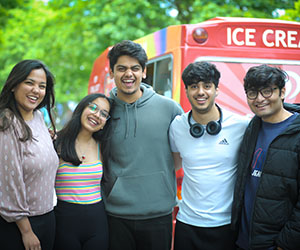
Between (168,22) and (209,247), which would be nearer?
(209,247)

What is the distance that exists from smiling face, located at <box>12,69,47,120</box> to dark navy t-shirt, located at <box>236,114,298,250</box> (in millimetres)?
1667

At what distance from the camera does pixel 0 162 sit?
2381 millimetres

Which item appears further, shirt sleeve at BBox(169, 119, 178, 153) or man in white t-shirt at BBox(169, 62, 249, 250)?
shirt sleeve at BBox(169, 119, 178, 153)

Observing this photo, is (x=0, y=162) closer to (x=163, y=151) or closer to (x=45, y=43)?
(x=163, y=151)

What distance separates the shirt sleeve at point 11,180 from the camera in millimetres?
2373

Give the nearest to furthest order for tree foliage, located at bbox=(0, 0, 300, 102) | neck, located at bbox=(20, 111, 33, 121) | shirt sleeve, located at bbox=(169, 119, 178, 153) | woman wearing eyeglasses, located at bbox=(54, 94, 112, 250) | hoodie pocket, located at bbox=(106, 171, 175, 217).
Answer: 1. neck, located at bbox=(20, 111, 33, 121)
2. woman wearing eyeglasses, located at bbox=(54, 94, 112, 250)
3. hoodie pocket, located at bbox=(106, 171, 175, 217)
4. shirt sleeve, located at bbox=(169, 119, 178, 153)
5. tree foliage, located at bbox=(0, 0, 300, 102)

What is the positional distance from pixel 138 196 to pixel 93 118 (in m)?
0.76

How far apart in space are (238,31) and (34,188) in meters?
3.06

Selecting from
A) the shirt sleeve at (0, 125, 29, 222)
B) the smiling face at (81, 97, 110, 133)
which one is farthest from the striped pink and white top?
the shirt sleeve at (0, 125, 29, 222)

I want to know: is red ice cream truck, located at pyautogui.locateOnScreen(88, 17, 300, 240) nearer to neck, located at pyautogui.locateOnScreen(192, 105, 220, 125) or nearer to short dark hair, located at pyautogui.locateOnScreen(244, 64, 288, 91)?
neck, located at pyautogui.locateOnScreen(192, 105, 220, 125)

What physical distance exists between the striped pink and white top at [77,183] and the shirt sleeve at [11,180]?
1.43 feet

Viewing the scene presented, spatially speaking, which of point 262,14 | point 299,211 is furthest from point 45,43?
point 299,211

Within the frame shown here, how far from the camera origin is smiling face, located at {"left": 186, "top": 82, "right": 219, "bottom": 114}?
2.79 meters

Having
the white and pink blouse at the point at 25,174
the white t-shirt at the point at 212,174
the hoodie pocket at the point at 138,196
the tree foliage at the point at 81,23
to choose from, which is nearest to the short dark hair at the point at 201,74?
the white t-shirt at the point at 212,174
